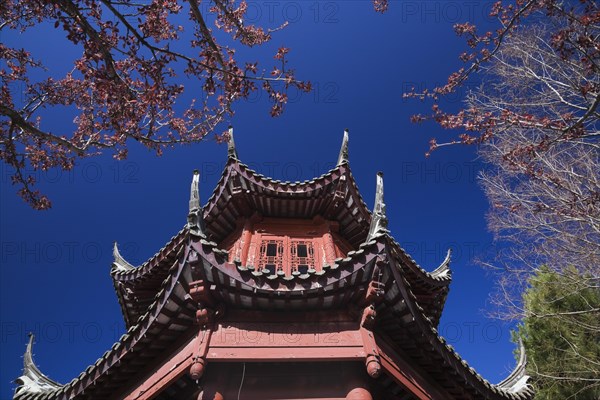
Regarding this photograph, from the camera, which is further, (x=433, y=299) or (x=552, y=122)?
(x=433, y=299)

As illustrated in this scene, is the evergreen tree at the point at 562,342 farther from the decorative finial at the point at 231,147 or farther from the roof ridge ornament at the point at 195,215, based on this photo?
the roof ridge ornament at the point at 195,215

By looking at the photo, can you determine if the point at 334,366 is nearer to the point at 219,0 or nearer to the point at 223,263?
the point at 223,263

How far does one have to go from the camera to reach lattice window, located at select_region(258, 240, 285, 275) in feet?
29.2

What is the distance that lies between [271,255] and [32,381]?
5.54 metres

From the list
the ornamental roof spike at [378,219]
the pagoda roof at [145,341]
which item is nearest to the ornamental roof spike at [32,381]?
the pagoda roof at [145,341]

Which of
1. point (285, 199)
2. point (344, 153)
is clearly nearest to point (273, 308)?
point (285, 199)

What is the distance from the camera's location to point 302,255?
933 cm

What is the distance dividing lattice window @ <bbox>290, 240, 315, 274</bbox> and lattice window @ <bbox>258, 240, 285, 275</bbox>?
288mm

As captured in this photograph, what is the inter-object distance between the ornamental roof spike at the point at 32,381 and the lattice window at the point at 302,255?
5455mm

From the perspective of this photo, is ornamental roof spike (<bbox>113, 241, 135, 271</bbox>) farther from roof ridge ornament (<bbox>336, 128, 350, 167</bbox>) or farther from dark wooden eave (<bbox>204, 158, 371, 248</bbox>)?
roof ridge ornament (<bbox>336, 128, 350, 167</bbox>)

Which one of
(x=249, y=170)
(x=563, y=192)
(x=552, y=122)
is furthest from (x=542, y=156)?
(x=249, y=170)

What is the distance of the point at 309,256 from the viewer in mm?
9156

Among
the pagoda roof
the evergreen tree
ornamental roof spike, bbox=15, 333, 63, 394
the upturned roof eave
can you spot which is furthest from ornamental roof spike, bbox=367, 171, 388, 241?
the evergreen tree

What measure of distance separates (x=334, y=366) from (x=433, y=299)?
5.58m
